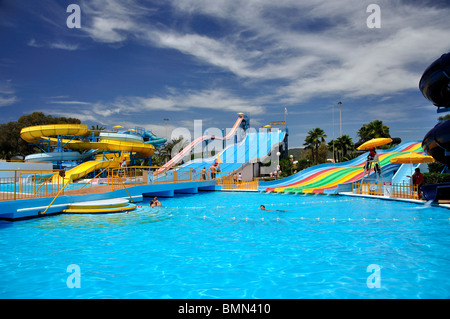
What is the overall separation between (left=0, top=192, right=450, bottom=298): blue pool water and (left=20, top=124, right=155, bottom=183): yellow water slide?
17.9 meters

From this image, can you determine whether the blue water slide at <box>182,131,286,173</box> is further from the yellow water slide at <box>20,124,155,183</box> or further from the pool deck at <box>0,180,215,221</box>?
the pool deck at <box>0,180,215,221</box>

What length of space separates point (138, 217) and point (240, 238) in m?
4.83

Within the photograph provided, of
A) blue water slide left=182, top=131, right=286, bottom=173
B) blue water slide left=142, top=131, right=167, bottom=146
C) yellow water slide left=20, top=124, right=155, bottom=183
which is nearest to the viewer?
yellow water slide left=20, top=124, right=155, bottom=183

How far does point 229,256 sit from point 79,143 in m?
28.2

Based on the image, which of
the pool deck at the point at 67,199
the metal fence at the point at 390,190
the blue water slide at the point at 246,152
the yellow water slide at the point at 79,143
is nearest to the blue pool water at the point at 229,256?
the pool deck at the point at 67,199

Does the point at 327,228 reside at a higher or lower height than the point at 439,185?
lower

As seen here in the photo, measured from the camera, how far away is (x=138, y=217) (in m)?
11.6

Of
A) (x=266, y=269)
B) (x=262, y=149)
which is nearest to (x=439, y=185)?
(x=266, y=269)

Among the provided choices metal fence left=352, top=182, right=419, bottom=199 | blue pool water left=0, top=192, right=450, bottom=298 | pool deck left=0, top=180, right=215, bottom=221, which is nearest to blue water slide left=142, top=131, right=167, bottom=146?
pool deck left=0, top=180, right=215, bottom=221

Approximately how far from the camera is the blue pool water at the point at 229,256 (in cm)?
492

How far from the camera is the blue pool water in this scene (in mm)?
4918

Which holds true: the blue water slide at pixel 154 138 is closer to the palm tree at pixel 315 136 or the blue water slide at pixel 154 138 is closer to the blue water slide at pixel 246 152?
the blue water slide at pixel 246 152

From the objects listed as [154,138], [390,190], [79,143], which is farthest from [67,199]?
[154,138]
